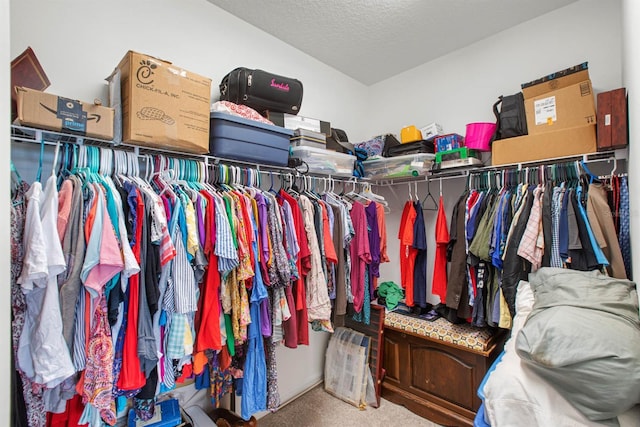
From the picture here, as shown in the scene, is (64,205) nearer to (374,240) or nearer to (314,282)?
(314,282)

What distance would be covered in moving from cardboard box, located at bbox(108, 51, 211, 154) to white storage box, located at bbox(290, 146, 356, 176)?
699 mm

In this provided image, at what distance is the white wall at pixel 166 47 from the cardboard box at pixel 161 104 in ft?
0.65

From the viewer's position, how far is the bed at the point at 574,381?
2.93ft

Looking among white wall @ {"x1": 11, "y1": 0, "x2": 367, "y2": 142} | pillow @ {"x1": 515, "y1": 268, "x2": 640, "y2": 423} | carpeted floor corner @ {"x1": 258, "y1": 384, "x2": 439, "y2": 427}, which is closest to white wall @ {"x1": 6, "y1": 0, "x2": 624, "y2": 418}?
white wall @ {"x1": 11, "y1": 0, "x2": 367, "y2": 142}

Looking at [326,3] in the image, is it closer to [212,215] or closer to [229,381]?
[212,215]

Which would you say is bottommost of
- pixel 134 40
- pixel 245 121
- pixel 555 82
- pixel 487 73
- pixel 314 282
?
pixel 314 282

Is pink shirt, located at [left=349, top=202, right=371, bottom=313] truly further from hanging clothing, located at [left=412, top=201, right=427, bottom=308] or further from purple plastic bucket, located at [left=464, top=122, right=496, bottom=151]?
purple plastic bucket, located at [left=464, top=122, right=496, bottom=151]

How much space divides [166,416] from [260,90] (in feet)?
6.44

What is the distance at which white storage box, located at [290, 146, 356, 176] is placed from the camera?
7.01 ft

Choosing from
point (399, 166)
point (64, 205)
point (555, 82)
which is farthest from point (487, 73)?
point (64, 205)

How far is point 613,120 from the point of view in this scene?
1.60 m

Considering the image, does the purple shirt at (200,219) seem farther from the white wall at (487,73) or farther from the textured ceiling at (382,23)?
the white wall at (487,73)

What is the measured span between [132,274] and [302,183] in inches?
56.3

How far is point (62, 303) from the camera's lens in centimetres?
112
